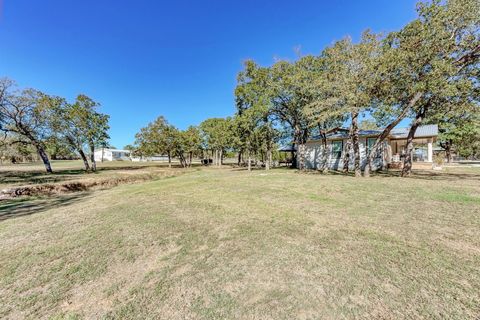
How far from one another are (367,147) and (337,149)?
2.59 m

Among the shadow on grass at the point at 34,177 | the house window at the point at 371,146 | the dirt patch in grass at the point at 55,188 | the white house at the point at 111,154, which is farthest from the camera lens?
the white house at the point at 111,154

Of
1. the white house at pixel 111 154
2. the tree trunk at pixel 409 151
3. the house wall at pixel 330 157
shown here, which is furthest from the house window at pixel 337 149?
the white house at pixel 111 154

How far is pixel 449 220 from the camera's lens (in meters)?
4.24

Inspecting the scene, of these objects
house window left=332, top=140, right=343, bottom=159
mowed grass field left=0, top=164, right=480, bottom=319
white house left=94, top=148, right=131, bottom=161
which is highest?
white house left=94, top=148, right=131, bottom=161

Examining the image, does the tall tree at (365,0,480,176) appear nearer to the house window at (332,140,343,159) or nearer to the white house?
the house window at (332,140,343,159)

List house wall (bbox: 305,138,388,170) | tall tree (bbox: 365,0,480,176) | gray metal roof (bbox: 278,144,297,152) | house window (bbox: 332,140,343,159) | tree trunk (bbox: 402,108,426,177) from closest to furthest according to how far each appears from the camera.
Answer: tall tree (bbox: 365,0,480,176) < tree trunk (bbox: 402,108,426,177) < house wall (bbox: 305,138,388,170) < house window (bbox: 332,140,343,159) < gray metal roof (bbox: 278,144,297,152)

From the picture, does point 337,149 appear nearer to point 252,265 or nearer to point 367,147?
point 367,147

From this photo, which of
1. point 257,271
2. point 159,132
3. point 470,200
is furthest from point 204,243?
point 159,132

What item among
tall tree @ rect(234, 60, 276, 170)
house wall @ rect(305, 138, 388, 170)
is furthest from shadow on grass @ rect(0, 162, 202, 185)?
house wall @ rect(305, 138, 388, 170)

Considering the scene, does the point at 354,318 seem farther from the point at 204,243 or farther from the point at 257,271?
the point at 204,243

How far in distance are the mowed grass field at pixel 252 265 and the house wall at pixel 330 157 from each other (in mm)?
14100

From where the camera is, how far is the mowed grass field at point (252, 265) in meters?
Answer: 2.13

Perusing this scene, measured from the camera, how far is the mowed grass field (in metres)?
2.13

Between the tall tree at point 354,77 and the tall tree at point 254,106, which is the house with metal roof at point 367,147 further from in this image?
the tall tree at point 354,77
